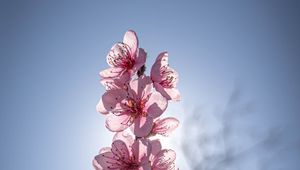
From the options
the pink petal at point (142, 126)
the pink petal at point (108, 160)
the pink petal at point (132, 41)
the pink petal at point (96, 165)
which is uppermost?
the pink petal at point (132, 41)

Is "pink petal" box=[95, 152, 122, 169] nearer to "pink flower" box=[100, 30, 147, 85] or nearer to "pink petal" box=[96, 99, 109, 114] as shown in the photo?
"pink petal" box=[96, 99, 109, 114]

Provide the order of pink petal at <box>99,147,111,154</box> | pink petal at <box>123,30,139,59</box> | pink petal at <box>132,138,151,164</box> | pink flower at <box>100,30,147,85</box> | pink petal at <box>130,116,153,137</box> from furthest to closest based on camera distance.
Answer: pink petal at <box>123,30,139,59</box> < pink flower at <box>100,30,147,85</box> < pink petal at <box>99,147,111,154</box> < pink petal at <box>130,116,153,137</box> < pink petal at <box>132,138,151,164</box>

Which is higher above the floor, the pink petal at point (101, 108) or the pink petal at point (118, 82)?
the pink petal at point (118, 82)

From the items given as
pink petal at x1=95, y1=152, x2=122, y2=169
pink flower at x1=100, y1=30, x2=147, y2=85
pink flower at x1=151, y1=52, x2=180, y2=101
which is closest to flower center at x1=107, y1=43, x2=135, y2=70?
pink flower at x1=100, y1=30, x2=147, y2=85

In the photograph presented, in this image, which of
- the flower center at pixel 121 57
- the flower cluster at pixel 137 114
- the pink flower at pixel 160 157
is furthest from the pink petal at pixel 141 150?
the flower center at pixel 121 57

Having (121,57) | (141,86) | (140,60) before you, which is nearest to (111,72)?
(121,57)

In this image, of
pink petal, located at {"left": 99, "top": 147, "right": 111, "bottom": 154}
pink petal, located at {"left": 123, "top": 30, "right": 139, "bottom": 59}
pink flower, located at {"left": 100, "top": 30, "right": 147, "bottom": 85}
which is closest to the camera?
pink petal, located at {"left": 99, "top": 147, "right": 111, "bottom": 154}

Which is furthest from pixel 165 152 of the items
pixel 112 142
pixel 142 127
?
pixel 112 142

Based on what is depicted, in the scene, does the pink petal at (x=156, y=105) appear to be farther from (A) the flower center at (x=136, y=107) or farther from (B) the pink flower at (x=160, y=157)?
(B) the pink flower at (x=160, y=157)
